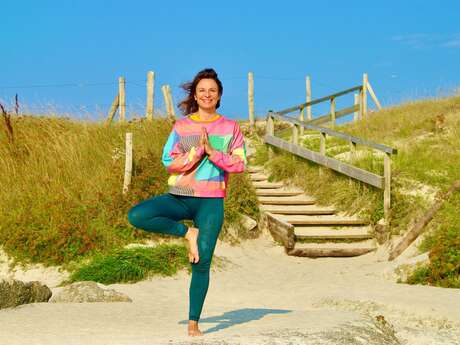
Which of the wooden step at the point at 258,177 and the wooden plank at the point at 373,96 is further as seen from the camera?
the wooden plank at the point at 373,96

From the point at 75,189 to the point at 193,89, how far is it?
8236 millimetres

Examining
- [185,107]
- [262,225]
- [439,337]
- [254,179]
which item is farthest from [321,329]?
[254,179]

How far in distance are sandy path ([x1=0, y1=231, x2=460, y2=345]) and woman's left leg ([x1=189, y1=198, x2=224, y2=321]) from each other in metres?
0.48

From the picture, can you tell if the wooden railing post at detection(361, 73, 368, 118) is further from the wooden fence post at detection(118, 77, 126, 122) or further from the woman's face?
the woman's face

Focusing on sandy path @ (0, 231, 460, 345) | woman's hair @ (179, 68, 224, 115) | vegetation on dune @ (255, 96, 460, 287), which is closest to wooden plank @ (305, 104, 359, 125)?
vegetation on dune @ (255, 96, 460, 287)

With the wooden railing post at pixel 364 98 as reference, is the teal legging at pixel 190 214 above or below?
below

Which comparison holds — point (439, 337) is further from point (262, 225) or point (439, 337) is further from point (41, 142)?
point (41, 142)

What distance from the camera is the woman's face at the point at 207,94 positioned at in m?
5.40

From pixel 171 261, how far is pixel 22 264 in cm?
258

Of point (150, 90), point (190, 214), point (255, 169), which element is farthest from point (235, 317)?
point (150, 90)

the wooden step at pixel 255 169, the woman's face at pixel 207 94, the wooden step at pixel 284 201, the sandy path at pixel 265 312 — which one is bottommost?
the sandy path at pixel 265 312

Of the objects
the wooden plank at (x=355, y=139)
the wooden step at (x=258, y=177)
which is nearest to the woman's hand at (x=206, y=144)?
the wooden plank at (x=355, y=139)

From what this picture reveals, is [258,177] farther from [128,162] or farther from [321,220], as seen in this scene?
[128,162]

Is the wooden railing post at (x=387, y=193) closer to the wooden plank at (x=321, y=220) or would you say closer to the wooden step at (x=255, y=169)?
the wooden plank at (x=321, y=220)
